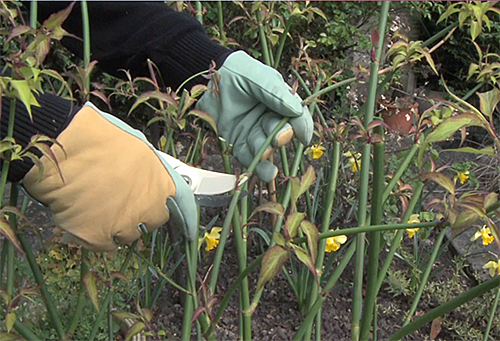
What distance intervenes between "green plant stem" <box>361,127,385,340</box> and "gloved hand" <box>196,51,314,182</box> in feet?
0.64

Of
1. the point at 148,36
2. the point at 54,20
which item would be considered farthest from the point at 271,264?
the point at 148,36

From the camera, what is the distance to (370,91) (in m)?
0.98

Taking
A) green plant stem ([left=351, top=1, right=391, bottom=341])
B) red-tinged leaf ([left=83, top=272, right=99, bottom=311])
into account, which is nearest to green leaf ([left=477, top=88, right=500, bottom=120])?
green plant stem ([left=351, top=1, right=391, bottom=341])

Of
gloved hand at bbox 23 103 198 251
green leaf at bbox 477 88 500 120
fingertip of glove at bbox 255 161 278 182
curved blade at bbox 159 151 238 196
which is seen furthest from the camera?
fingertip of glove at bbox 255 161 278 182

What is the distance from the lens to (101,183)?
903 mm

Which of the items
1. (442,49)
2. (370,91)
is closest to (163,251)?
(370,91)

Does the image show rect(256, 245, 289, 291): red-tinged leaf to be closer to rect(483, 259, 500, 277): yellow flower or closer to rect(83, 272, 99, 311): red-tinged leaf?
rect(83, 272, 99, 311): red-tinged leaf

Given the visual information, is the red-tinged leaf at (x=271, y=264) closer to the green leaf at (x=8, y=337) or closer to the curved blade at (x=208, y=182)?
the curved blade at (x=208, y=182)

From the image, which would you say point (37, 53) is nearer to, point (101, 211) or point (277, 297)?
point (101, 211)

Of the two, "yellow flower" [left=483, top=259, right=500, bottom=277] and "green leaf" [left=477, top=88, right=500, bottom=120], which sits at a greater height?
"green leaf" [left=477, top=88, right=500, bottom=120]

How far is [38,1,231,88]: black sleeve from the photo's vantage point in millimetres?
1313

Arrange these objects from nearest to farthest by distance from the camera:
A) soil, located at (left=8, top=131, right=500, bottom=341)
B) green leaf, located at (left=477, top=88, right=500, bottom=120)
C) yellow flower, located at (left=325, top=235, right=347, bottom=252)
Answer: green leaf, located at (left=477, top=88, right=500, bottom=120) → yellow flower, located at (left=325, top=235, right=347, bottom=252) → soil, located at (left=8, top=131, right=500, bottom=341)

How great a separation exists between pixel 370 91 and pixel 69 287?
1.17 meters

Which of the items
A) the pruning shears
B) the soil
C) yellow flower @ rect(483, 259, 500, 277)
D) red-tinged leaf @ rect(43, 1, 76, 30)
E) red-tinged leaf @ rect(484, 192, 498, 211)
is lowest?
the soil
